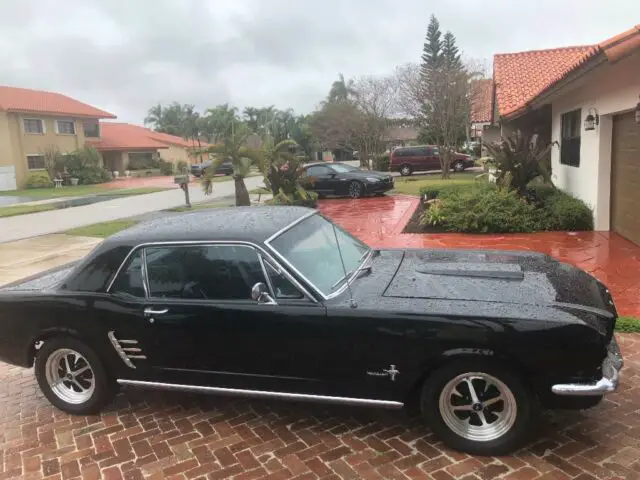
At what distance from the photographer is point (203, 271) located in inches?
151

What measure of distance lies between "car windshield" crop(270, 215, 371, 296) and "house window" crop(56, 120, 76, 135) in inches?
1630

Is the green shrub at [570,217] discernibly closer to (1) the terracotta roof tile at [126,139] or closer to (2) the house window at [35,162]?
(2) the house window at [35,162]

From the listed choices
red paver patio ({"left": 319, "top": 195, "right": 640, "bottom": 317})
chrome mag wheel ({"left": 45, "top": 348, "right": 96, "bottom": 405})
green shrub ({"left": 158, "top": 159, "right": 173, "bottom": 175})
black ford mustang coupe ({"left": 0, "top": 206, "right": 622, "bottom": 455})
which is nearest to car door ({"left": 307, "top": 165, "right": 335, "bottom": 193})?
red paver patio ({"left": 319, "top": 195, "right": 640, "bottom": 317})

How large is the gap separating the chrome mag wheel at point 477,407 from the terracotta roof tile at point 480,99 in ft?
92.0

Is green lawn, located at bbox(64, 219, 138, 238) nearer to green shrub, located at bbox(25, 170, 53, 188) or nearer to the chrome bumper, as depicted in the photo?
the chrome bumper

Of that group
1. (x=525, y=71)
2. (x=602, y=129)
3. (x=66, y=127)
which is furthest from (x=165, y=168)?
(x=602, y=129)

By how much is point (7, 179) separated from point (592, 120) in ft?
119

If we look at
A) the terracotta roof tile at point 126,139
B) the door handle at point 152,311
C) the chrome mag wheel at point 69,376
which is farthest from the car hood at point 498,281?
the terracotta roof tile at point 126,139

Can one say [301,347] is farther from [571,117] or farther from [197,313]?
[571,117]

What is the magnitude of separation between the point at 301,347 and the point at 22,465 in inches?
78.0

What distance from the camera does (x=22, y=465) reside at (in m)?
3.60

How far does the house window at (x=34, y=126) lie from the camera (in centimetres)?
3800

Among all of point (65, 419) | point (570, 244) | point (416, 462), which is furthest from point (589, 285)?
point (570, 244)

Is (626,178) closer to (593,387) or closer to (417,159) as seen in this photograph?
(593,387)
